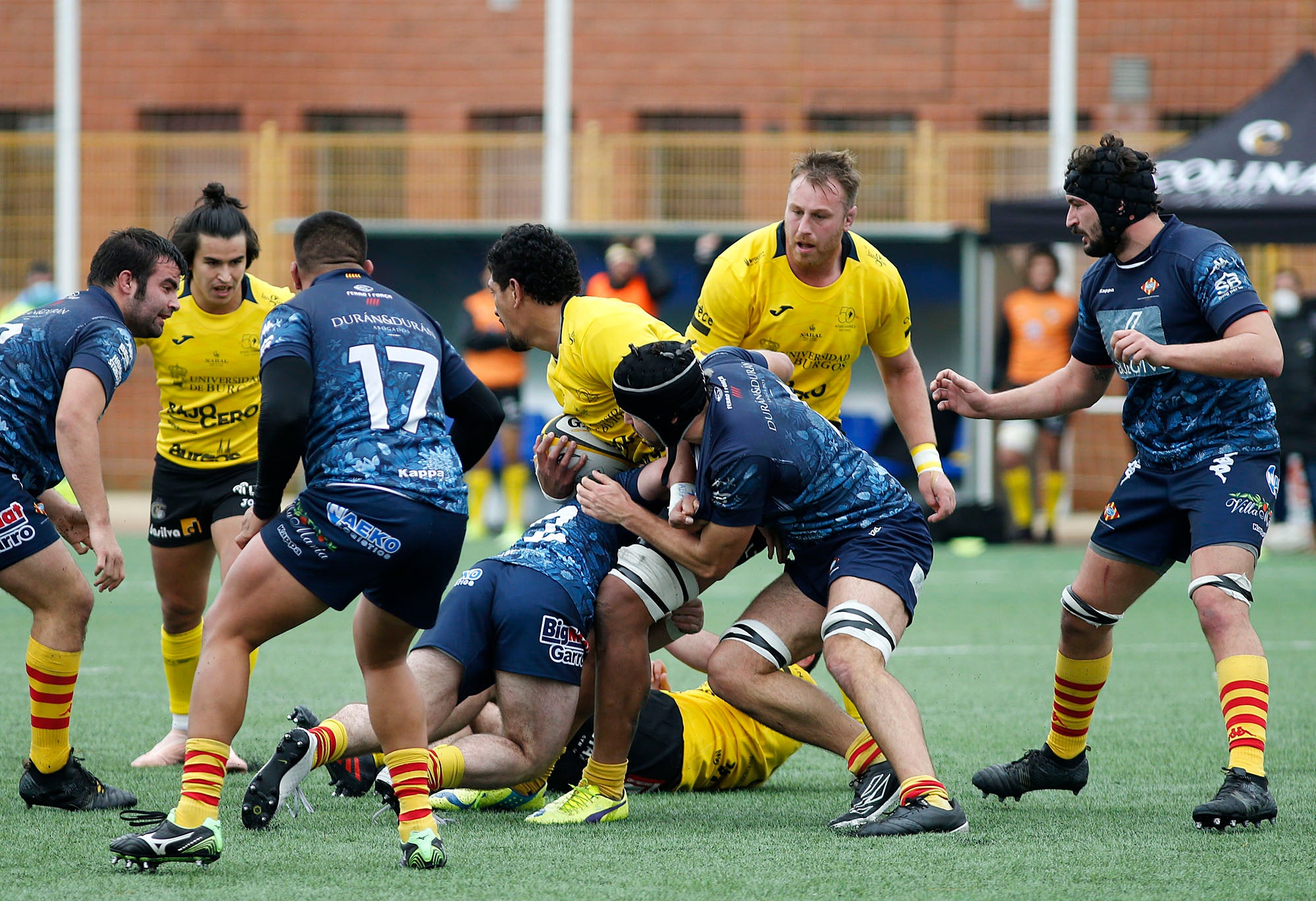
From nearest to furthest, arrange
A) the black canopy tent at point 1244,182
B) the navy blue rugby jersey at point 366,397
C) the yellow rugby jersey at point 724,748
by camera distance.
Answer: the navy blue rugby jersey at point 366,397 < the yellow rugby jersey at point 724,748 < the black canopy tent at point 1244,182

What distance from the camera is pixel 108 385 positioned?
4.73m

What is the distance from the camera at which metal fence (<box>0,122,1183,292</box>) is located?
16875mm

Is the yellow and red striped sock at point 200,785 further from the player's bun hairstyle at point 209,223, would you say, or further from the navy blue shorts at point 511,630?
the player's bun hairstyle at point 209,223

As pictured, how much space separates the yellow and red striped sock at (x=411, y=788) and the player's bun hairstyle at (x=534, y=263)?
5.15 ft

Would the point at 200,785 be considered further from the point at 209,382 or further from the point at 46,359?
the point at 209,382

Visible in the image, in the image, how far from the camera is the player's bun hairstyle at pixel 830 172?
546 cm

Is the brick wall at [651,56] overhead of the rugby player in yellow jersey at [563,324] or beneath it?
overhead

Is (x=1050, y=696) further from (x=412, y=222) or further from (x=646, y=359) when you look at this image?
(x=412, y=222)

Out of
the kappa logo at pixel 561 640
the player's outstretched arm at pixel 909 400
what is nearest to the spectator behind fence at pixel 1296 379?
the player's outstretched arm at pixel 909 400

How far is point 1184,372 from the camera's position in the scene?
478cm

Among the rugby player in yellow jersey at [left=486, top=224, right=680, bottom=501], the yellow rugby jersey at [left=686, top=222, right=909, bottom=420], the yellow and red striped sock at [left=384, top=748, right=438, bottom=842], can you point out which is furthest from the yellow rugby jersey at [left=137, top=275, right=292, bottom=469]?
the yellow and red striped sock at [left=384, top=748, right=438, bottom=842]

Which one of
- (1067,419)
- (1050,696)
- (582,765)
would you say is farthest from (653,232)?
(582,765)

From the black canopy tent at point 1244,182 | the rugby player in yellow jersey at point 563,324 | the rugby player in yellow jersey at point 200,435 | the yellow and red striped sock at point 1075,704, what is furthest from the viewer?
the black canopy tent at point 1244,182

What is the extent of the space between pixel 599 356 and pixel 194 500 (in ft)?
6.40
